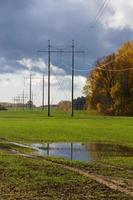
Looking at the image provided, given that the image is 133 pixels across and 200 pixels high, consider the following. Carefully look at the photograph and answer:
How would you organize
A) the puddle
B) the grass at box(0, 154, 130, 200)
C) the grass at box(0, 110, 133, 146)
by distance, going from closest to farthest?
the grass at box(0, 154, 130, 200)
the puddle
the grass at box(0, 110, 133, 146)

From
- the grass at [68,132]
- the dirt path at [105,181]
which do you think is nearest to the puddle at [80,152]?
Answer: the grass at [68,132]

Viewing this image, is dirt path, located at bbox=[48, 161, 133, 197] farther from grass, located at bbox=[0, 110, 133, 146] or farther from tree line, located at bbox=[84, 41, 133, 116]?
tree line, located at bbox=[84, 41, 133, 116]

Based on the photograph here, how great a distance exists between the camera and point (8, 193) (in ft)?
43.9

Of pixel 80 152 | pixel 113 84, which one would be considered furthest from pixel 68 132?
pixel 113 84

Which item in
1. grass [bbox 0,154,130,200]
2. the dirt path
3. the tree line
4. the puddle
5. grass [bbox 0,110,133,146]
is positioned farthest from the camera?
the tree line

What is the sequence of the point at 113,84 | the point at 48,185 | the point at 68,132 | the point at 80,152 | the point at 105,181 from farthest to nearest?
the point at 113,84 → the point at 68,132 → the point at 80,152 → the point at 105,181 → the point at 48,185

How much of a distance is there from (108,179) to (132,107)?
11140cm

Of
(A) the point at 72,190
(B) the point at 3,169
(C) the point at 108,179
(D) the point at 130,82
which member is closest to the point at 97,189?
(A) the point at 72,190

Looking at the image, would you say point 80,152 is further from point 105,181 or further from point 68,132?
point 68,132

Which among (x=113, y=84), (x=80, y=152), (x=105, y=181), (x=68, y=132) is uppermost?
(x=113, y=84)

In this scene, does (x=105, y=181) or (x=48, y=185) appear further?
(x=105, y=181)

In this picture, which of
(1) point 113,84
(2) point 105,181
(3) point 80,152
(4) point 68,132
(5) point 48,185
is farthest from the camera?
(1) point 113,84

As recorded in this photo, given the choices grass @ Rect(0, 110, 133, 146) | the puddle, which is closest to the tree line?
grass @ Rect(0, 110, 133, 146)

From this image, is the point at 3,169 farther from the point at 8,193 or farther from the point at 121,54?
the point at 121,54
